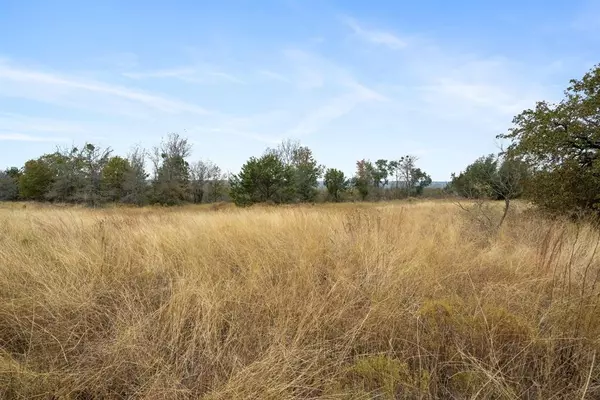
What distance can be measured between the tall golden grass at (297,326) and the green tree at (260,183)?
24866 millimetres

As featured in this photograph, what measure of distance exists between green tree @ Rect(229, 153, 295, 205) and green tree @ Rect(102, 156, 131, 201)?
735 inches

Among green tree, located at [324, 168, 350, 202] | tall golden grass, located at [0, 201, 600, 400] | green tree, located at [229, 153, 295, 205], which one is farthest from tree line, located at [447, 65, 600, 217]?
green tree, located at [324, 168, 350, 202]

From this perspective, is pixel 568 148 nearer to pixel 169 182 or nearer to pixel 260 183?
pixel 260 183

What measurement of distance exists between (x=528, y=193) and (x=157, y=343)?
10.4 metres

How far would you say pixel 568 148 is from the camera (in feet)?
26.7

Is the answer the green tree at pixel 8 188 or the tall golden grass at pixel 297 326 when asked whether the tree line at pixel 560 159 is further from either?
the green tree at pixel 8 188

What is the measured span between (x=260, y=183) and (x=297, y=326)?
89.0 feet

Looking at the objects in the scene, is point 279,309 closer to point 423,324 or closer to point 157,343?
point 157,343

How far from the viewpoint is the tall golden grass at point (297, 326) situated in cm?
162

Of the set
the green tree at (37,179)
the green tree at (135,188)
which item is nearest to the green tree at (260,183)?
the green tree at (135,188)

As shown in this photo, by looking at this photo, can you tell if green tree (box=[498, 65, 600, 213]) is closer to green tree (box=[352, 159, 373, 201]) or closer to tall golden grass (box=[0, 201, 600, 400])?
tall golden grass (box=[0, 201, 600, 400])

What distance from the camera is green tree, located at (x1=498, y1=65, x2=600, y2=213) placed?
7684 mm

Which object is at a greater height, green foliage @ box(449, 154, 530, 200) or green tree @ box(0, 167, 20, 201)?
green tree @ box(0, 167, 20, 201)

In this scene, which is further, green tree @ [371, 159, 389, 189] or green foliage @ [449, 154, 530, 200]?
green tree @ [371, 159, 389, 189]
